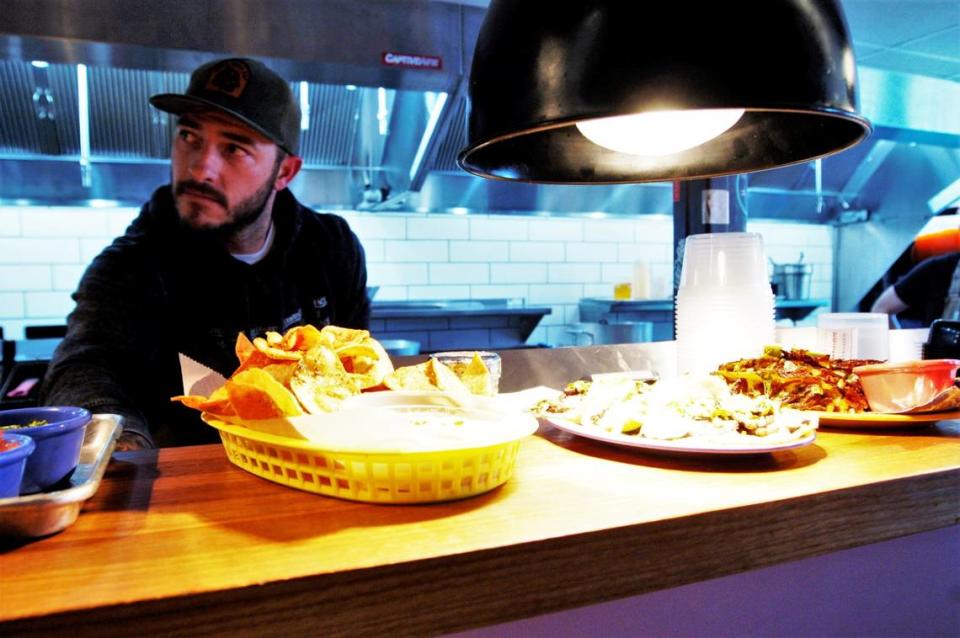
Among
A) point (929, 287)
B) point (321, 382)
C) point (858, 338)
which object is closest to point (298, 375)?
point (321, 382)

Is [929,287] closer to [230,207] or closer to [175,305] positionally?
[230,207]

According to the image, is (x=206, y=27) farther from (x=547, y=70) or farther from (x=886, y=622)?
(x=886, y=622)

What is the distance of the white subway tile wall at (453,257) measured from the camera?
153 inches

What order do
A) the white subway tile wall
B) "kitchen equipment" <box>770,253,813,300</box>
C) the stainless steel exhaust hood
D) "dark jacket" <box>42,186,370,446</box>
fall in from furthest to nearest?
"kitchen equipment" <box>770,253,813,300</box> < the white subway tile wall < the stainless steel exhaust hood < "dark jacket" <box>42,186,370,446</box>

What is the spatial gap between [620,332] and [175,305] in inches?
126

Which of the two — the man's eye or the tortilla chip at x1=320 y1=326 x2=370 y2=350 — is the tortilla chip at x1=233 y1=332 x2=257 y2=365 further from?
the man's eye

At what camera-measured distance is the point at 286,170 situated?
89.3 inches

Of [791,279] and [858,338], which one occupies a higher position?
[791,279]

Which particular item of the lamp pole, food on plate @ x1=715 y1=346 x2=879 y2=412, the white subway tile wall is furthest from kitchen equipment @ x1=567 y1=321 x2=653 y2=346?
food on plate @ x1=715 y1=346 x2=879 y2=412

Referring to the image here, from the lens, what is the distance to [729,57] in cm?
62

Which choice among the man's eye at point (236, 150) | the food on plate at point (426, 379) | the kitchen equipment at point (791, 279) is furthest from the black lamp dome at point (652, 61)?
the kitchen equipment at point (791, 279)

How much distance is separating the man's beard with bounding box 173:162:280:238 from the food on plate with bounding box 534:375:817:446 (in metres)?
1.40

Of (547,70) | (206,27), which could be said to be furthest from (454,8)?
(547,70)

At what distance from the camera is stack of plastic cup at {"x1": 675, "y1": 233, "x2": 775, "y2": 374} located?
144cm
